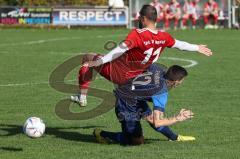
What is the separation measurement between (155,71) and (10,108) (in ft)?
13.1

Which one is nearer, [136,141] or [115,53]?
[115,53]

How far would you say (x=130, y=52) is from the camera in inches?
375

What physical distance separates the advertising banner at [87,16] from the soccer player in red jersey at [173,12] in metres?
3.33

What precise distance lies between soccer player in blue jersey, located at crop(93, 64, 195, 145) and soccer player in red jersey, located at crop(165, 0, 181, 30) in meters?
33.3

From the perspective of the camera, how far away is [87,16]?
41.1 meters

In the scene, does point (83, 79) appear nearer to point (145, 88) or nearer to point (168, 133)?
point (145, 88)

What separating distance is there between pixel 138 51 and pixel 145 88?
0.55 m

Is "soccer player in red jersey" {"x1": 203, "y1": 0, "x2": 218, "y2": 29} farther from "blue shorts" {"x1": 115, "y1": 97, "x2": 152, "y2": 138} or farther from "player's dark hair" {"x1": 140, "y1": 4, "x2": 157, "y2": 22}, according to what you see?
"player's dark hair" {"x1": 140, "y1": 4, "x2": 157, "y2": 22}

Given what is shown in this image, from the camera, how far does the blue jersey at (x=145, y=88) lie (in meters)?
9.66

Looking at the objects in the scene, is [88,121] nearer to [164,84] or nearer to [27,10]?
[164,84]

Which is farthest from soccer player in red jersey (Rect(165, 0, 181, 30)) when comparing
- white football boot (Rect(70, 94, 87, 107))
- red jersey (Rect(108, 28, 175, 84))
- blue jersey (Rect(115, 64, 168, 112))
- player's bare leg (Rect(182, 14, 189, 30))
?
blue jersey (Rect(115, 64, 168, 112))

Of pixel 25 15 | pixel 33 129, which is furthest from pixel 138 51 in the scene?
pixel 25 15

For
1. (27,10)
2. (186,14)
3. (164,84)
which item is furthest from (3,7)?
(164,84)

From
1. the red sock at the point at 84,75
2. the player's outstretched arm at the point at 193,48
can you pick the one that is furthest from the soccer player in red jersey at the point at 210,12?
the player's outstretched arm at the point at 193,48
